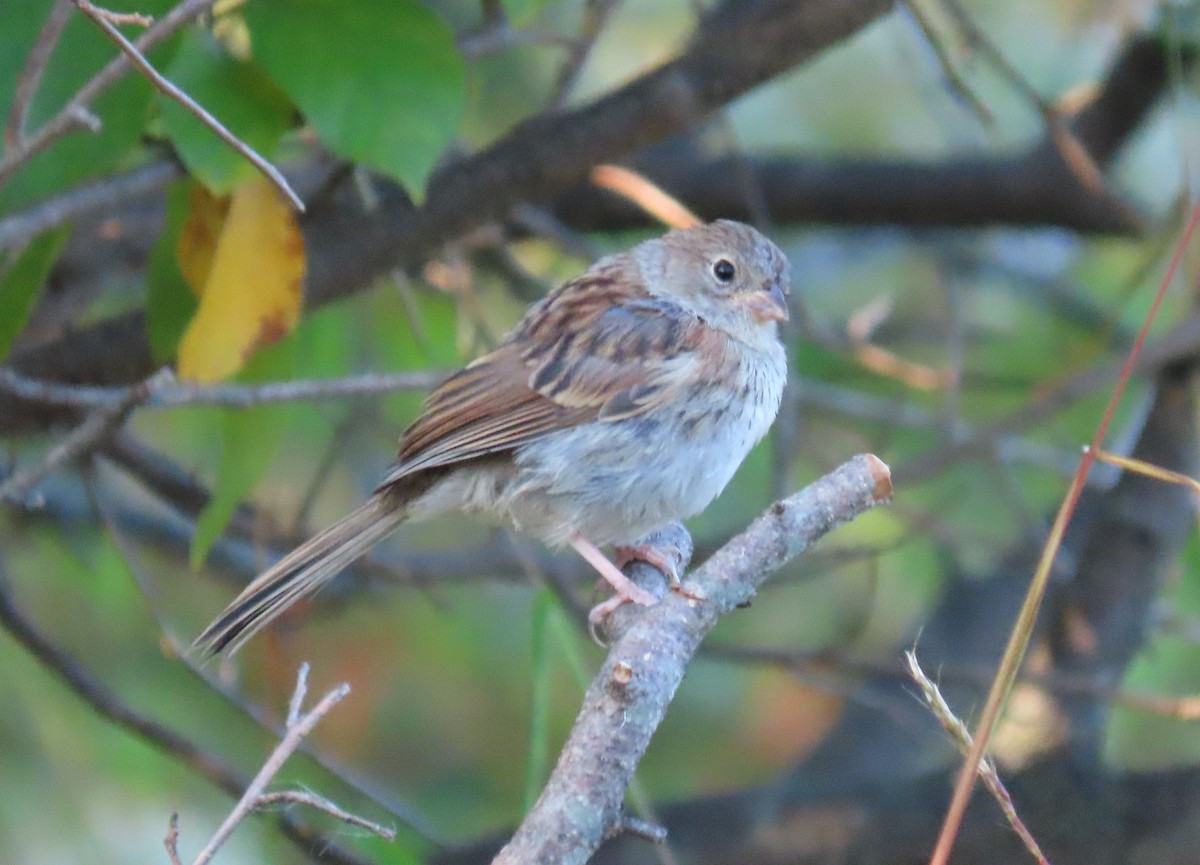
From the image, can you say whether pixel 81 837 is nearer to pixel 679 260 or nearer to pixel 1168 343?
pixel 679 260

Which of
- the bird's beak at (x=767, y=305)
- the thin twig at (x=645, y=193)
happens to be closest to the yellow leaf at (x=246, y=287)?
the bird's beak at (x=767, y=305)

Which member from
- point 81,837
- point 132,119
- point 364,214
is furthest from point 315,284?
point 81,837

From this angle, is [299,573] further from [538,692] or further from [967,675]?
[967,675]

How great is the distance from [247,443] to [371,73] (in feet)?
2.70

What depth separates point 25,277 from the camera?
2.97 m

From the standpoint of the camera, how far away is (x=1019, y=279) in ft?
18.2

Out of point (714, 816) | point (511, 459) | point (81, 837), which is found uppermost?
point (511, 459)

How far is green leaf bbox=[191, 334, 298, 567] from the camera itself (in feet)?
9.98

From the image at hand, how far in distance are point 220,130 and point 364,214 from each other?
1.42 metres

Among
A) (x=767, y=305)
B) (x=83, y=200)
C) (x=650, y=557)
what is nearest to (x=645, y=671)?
(x=650, y=557)

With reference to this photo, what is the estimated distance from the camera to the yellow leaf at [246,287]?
2.79m

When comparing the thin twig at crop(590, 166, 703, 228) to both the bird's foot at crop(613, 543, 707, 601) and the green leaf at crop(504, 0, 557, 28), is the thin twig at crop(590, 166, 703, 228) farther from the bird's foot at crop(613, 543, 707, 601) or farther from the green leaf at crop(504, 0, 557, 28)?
the green leaf at crop(504, 0, 557, 28)

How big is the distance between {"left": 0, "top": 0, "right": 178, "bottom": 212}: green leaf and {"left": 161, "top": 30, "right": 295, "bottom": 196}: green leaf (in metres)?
0.07

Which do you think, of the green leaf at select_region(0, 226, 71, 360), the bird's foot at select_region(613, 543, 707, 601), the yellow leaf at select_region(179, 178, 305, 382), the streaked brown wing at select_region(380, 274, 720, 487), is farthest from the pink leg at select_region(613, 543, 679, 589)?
the green leaf at select_region(0, 226, 71, 360)
